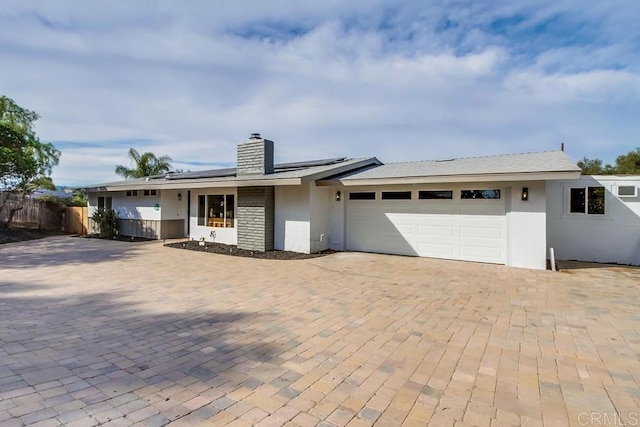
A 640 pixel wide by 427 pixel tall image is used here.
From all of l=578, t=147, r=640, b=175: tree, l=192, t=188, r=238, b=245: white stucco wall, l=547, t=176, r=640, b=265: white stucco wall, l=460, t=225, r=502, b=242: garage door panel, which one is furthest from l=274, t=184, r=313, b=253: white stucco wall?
l=578, t=147, r=640, b=175: tree

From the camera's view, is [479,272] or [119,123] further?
[119,123]

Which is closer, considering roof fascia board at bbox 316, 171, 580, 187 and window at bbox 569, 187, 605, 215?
roof fascia board at bbox 316, 171, 580, 187

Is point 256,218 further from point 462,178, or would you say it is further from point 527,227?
point 527,227

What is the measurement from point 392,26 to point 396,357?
9435 millimetres

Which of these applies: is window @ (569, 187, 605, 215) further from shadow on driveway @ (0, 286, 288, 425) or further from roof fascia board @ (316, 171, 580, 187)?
shadow on driveway @ (0, 286, 288, 425)

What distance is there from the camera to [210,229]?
13.5 m

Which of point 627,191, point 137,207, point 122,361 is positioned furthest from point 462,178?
point 137,207

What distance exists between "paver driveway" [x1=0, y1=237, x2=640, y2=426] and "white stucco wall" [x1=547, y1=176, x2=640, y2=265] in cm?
265

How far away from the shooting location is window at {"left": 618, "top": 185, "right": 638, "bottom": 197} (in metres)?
8.93

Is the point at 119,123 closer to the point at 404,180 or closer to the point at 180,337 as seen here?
the point at 404,180

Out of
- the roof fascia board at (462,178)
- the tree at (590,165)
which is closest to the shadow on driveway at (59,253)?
the roof fascia board at (462,178)

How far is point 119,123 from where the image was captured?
16.2 m

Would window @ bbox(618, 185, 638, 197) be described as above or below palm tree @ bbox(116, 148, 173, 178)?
below

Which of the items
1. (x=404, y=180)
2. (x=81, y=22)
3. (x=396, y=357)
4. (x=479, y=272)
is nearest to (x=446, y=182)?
(x=404, y=180)
